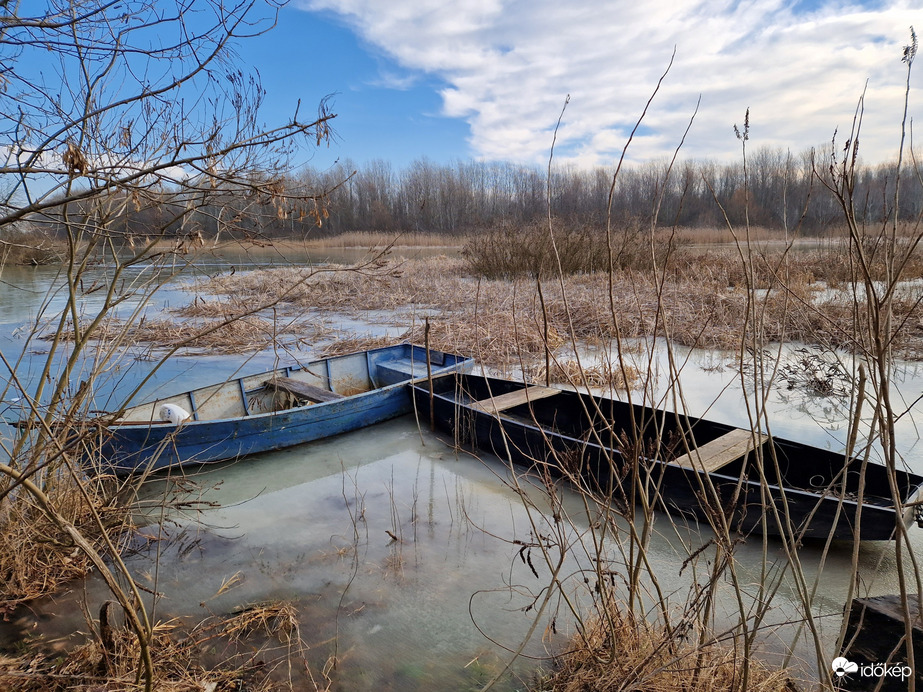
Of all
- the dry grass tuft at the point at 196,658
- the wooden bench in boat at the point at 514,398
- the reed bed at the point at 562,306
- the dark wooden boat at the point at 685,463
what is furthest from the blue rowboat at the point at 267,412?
the dry grass tuft at the point at 196,658

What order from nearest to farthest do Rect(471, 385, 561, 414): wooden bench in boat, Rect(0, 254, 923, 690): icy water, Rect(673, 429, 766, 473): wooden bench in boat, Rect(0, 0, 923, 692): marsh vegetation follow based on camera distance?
1. Rect(0, 0, 923, 692): marsh vegetation
2. Rect(0, 254, 923, 690): icy water
3. Rect(673, 429, 766, 473): wooden bench in boat
4. Rect(471, 385, 561, 414): wooden bench in boat

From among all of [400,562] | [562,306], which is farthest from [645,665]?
[562,306]

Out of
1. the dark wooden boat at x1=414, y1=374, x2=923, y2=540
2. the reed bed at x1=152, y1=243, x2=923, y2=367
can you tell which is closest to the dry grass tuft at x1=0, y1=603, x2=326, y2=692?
the dark wooden boat at x1=414, y1=374, x2=923, y2=540

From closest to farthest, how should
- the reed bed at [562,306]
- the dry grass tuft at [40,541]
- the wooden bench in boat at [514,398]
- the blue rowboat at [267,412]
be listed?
the dry grass tuft at [40,541] → the blue rowboat at [267,412] → the wooden bench in boat at [514,398] → the reed bed at [562,306]

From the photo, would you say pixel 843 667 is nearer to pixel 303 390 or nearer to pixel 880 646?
pixel 880 646

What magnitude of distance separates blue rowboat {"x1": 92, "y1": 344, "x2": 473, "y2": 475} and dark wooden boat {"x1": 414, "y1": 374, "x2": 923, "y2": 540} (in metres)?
0.68

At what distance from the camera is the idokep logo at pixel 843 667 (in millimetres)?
2480

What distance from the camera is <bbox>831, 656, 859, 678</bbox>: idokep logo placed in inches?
97.6

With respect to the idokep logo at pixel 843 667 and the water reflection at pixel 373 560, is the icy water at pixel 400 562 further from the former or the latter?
the idokep logo at pixel 843 667

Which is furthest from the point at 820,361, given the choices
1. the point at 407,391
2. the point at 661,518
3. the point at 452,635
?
the point at 452,635

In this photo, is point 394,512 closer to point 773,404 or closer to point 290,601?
point 290,601

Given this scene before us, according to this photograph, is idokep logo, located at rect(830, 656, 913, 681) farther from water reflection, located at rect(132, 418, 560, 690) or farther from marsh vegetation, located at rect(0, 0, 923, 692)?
water reflection, located at rect(132, 418, 560, 690)

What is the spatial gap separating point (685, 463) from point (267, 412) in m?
4.63

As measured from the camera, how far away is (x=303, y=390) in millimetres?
6992
